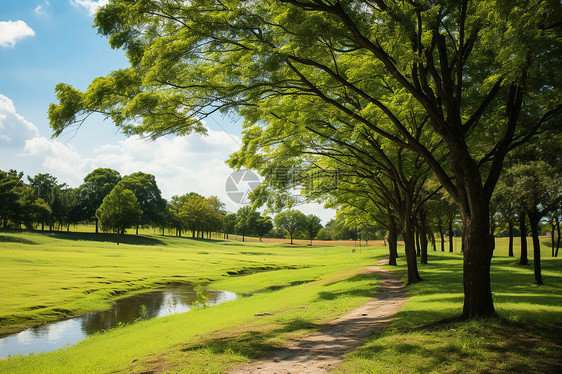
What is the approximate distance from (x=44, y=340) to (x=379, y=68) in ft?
54.9

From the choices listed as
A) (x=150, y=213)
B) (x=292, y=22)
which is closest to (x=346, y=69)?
(x=292, y=22)

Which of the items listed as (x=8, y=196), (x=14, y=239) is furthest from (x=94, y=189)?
(x=14, y=239)

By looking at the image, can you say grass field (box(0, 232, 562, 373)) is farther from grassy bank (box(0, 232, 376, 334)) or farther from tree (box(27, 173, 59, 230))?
tree (box(27, 173, 59, 230))

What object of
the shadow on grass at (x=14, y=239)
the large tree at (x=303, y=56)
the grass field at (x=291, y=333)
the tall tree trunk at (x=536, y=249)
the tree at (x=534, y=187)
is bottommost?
the shadow on grass at (x=14, y=239)

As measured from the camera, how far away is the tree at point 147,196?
86.2m

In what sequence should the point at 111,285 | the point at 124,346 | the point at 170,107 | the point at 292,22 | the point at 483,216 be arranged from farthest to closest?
the point at 111,285 → the point at 124,346 → the point at 170,107 → the point at 483,216 → the point at 292,22

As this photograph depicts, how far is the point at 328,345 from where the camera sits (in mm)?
8703

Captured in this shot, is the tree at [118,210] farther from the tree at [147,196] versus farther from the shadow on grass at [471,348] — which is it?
the shadow on grass at [471,348]

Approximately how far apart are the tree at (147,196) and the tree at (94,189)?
155 inches

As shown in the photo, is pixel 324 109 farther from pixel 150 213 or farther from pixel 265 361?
pixel 150 213

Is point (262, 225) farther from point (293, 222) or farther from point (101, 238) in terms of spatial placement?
point (101, 238)

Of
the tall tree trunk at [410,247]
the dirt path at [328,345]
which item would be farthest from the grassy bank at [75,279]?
the dirt path at [328,345]

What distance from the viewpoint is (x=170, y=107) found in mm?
9742

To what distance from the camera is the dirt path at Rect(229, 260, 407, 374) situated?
7.11 meters
